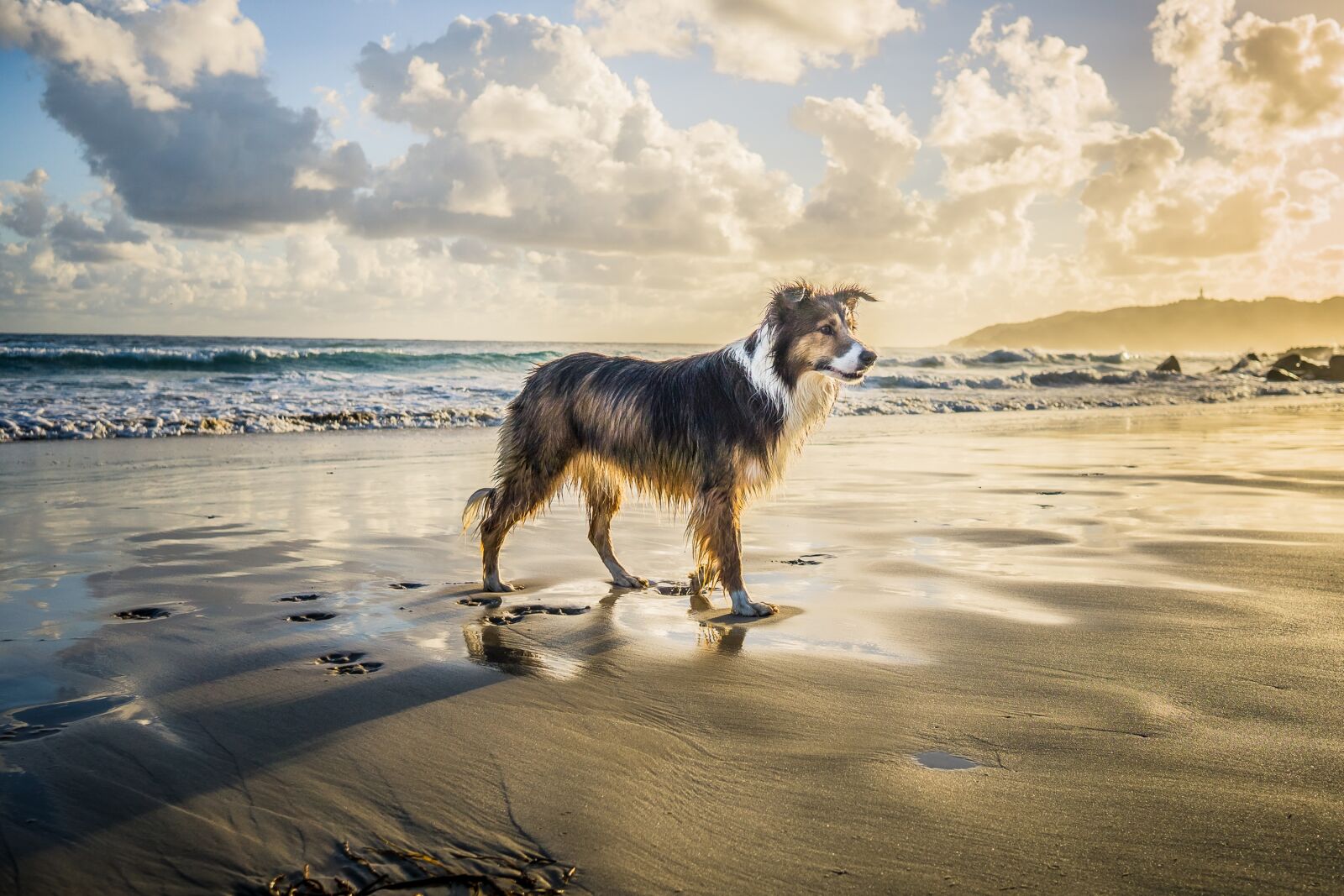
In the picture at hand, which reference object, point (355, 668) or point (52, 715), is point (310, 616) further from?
point (52, 715)

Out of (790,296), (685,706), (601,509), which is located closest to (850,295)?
(790,296)

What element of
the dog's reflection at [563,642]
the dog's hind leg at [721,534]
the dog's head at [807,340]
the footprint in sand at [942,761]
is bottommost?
the dog's reflection at [563,642]

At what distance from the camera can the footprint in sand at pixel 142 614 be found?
4.49m

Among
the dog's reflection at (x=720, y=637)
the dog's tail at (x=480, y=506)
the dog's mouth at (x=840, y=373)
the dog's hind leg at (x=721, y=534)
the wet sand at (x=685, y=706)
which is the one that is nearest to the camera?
the wet sand at (x=685, y=706)

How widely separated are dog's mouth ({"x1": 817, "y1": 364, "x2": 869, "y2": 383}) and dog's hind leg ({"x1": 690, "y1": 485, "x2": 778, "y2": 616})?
2.83 feet

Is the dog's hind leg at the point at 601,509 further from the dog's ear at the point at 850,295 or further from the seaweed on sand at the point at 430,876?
the seaweed on sand at the point at 430,876

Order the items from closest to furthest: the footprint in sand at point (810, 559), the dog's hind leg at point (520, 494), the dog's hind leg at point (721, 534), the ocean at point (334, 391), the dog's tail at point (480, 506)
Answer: the dog's hind leg at point (721, 534) → the dog's hind leg at point (520, 494) → the dog's tail at point (480, 506) → the footprint in sand at point (810, 559) → the ocean at point (334, 391)

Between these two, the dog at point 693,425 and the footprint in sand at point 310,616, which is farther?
the dog at point 693,425

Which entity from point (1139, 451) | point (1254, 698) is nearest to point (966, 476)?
point (1139, 451)

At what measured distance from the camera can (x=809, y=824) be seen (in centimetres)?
240

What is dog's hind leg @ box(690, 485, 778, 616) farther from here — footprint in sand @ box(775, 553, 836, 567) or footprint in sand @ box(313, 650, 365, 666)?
footprint in sand @ box(313, 650, 365, 666)

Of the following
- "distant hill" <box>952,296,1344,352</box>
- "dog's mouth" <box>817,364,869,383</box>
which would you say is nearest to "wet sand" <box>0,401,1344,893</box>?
"dog's mouth" <box>817,364,869,383</box>

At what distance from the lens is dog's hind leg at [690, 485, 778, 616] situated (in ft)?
16.2

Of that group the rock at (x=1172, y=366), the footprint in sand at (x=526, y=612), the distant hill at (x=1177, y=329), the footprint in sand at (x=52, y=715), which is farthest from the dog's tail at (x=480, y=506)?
the distant hill at (x=1177, y=329)
